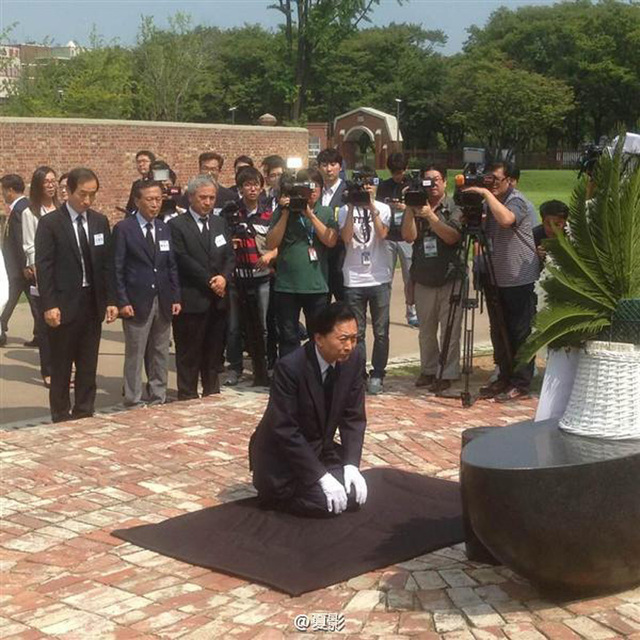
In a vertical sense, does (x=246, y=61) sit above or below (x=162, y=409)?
above

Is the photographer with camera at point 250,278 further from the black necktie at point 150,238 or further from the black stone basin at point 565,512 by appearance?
the black stone basin at point 565,512

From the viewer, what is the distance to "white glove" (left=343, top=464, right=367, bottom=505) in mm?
5984

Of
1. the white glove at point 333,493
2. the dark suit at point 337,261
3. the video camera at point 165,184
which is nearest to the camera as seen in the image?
the white glove at point 333,493

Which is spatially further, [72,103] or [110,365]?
[72,103]

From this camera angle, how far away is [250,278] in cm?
977

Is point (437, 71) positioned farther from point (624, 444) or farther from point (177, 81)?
point (624, 444)

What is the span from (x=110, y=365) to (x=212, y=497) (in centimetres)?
462

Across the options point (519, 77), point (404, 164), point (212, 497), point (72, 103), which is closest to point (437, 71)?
point (519, 77)

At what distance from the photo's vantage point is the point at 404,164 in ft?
36.4

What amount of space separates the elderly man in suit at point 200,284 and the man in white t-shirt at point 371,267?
0.98m

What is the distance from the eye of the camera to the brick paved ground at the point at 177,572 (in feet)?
15.1

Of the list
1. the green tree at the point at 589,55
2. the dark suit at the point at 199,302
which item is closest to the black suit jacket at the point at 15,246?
the dark suit at the point at 199,302

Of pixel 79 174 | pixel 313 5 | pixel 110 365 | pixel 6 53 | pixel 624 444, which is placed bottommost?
pixel 110 365

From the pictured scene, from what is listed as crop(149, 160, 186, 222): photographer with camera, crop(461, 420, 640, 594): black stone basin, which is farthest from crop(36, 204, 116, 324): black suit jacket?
crop(461, 420, 640, 594): black stone basin
